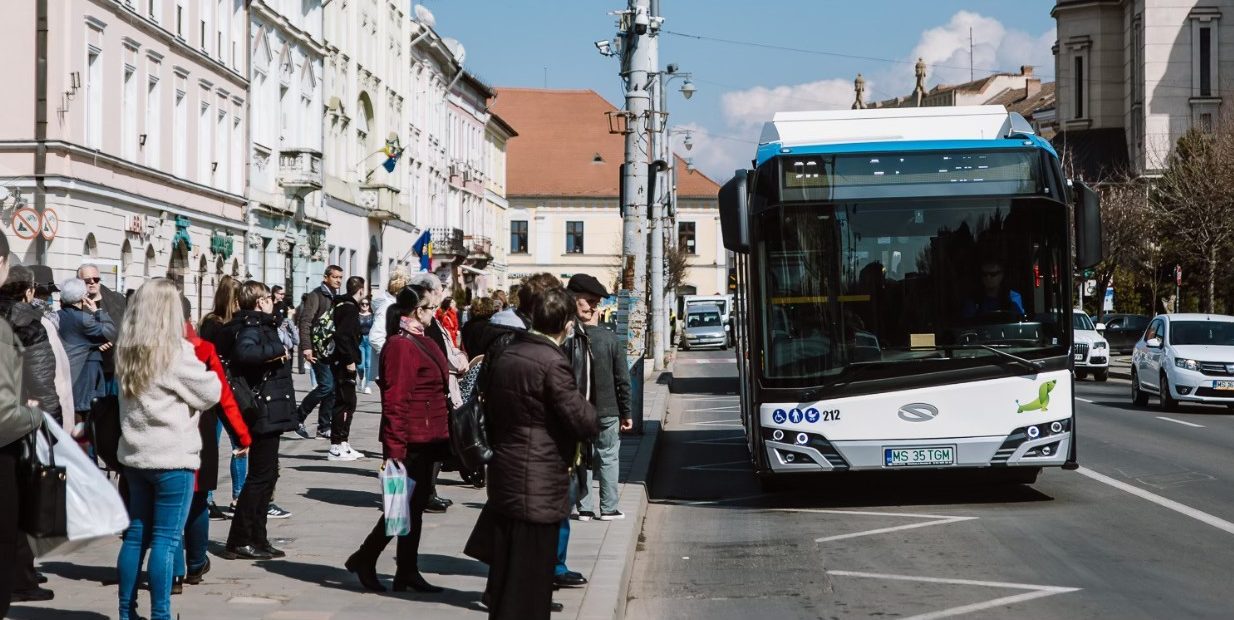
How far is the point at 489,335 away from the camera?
43.4 feet

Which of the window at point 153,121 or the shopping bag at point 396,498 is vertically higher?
the window at point 153,121

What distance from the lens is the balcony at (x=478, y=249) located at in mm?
78812

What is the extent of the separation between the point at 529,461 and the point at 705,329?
65431 mm

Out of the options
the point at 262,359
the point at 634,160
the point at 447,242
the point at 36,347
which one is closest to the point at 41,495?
the point at 36,347

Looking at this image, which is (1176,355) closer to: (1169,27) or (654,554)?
(654,554)

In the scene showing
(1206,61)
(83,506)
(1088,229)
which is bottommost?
(83,506)

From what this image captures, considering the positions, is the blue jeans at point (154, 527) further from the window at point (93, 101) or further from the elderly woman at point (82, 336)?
the window at point (93, 101)

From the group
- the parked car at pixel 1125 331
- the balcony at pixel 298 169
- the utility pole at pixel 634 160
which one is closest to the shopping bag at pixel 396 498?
the utility pole at pixel 634 160

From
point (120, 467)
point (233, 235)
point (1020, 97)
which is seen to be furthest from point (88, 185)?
point (1020, 97)

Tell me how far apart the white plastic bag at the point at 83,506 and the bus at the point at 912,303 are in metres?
7.42

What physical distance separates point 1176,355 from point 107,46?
20606 mm

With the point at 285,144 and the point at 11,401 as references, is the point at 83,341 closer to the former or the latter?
the point at 11,401

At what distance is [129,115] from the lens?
33.8m

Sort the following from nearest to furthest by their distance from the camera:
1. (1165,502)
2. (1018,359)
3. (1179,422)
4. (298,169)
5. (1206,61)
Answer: (1018,359) < (1165,502) < (1179,422) < (298,169) < (1206,61)
